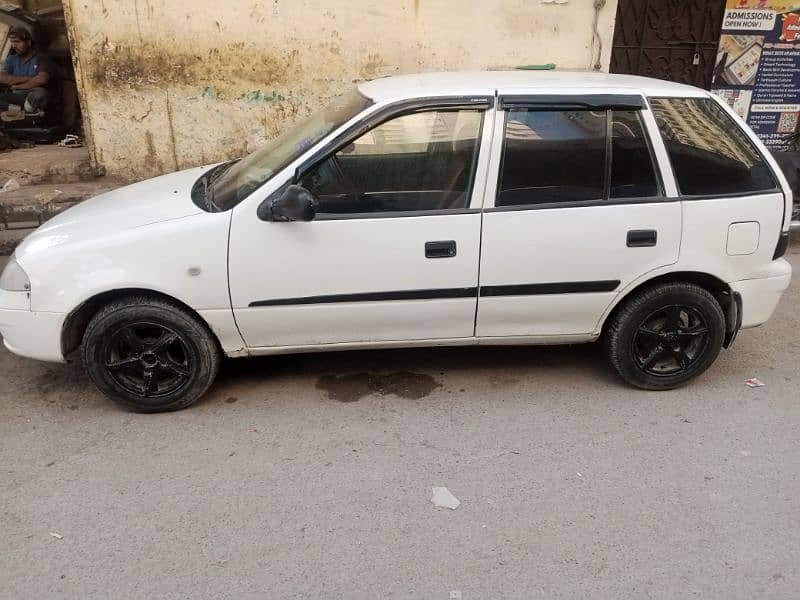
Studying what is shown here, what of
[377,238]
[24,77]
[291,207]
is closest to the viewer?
[291,207]

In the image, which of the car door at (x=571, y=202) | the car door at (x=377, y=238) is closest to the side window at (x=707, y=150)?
the car door at (x=571, y=202)

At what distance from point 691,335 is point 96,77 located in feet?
20.2

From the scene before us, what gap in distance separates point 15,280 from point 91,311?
385mm

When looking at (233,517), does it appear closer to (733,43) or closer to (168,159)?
(168,159)

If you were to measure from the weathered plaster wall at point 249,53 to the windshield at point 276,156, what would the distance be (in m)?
3.37

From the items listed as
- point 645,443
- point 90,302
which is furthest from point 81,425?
point 645,443

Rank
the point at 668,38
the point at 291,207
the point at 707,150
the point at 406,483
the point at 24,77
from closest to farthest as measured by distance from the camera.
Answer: the point at 406,483, the point at 291,207, the point at 707,150, the point at 668,38, the point at 24,77

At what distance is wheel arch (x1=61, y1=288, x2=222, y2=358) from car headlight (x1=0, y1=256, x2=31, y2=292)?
0.87ft

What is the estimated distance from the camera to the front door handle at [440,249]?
333 centimetres

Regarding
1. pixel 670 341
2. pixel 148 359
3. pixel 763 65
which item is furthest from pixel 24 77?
pixel 763 65

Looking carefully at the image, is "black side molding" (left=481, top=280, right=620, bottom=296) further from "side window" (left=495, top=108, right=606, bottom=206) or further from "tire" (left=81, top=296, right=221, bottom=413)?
"tire" (left=81, top=296, right=221, bottom=413)

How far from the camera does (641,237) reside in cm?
343

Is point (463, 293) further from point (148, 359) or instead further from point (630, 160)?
point (148, 359)

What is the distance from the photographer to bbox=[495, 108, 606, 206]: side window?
3379 mm
